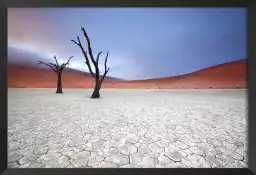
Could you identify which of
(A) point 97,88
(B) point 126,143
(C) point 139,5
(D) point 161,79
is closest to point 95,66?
(A) point 97,88

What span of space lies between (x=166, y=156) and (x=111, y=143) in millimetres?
647

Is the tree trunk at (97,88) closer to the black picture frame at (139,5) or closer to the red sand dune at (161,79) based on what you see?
the red sand dune at (161,79)

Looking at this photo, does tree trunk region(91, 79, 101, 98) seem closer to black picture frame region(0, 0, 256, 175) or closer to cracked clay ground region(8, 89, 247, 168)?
cracked clay ground region(8, 89, 247, 168)

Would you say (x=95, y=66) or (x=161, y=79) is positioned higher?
(x=95, y=66)

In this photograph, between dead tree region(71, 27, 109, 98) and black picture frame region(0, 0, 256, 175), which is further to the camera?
dead tree region(71, 27, 109, 98)

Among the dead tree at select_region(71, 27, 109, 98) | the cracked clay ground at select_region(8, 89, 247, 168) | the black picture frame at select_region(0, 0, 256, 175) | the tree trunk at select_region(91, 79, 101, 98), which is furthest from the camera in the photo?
the tree trunk at select_region(91, 79, 101, 98)

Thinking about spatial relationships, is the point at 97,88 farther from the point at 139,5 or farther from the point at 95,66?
the point at 139,5

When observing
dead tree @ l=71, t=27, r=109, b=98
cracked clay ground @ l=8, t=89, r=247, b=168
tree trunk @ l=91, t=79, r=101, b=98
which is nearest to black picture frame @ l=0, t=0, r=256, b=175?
cracked clay ground @ l=8, t=89, r=247, b=168

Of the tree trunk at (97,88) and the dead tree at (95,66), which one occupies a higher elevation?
the dead tree at (95,66)

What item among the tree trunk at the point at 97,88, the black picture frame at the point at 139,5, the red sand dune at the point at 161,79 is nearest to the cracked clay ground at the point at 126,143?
the black picture frame at the point at 139,5

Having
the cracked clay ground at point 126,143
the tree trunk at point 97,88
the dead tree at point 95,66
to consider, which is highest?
the dead tree at point 95,66

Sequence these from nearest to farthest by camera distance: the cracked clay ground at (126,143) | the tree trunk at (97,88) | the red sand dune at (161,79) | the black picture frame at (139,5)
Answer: the black picture frame at (139,5)
the cracked clay ground at (126,143)
the red sand dune at (161,79)
the tree trunk at (97,88)

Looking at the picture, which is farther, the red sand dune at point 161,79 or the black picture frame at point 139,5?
the red sand dune at point 161,79

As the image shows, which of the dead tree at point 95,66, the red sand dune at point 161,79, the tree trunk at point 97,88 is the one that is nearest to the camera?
the red sand dune at point 161,79
